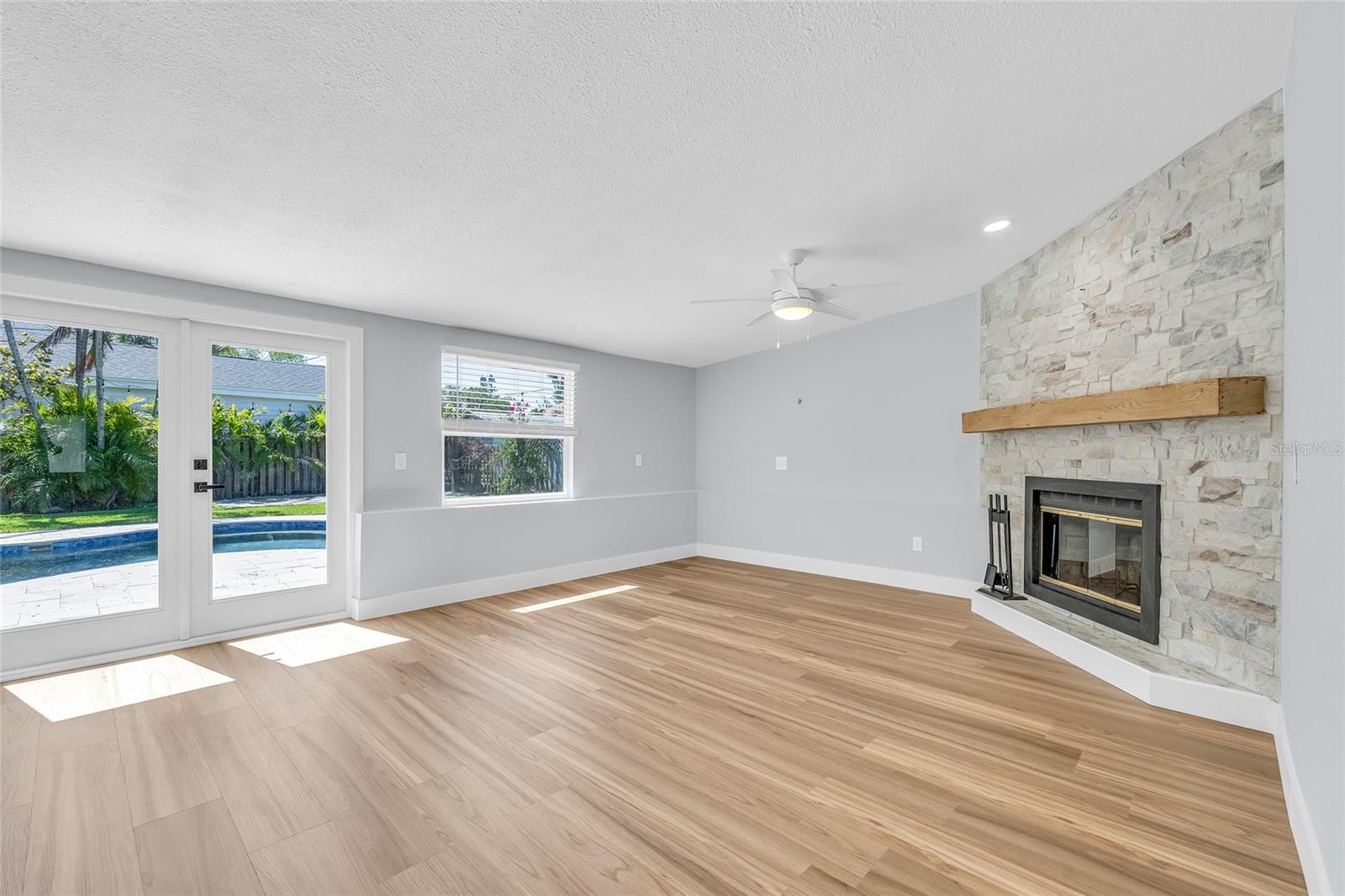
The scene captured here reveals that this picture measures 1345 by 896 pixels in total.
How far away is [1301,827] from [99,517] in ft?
18.4

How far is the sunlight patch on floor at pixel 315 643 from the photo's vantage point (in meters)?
3.44

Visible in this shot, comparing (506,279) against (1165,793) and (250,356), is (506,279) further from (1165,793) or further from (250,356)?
(1165,793)

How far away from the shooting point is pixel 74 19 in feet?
4.99

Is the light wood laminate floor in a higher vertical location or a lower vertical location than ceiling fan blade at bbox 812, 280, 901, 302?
lower

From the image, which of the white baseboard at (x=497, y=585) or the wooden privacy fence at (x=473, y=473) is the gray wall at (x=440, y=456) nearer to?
Result: the white baseboard at (x=497, y=585)

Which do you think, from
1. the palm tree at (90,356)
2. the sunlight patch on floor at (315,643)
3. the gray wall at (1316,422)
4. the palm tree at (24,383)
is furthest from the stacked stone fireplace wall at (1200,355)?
the palm tree at (24,383)

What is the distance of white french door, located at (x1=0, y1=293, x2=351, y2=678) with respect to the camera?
3166mm

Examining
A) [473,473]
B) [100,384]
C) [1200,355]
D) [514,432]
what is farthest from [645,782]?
[100,384]

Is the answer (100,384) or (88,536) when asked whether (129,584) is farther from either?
(100,384)

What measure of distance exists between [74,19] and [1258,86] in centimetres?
399

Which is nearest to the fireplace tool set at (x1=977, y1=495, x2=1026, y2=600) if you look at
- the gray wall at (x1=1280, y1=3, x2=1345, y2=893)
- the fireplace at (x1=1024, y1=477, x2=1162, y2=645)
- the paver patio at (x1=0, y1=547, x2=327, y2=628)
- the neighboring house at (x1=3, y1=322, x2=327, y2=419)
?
the fireplace at (x1=1024, y1=477, x2=1162, y2=645)

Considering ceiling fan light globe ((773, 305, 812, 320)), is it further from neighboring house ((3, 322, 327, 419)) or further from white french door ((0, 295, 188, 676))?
white french door ((0, 295, 188, 676))

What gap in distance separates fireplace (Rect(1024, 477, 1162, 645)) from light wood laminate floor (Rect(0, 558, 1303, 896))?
44 centimetres

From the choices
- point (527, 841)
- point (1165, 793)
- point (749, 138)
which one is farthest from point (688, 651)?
point (749, 138)
